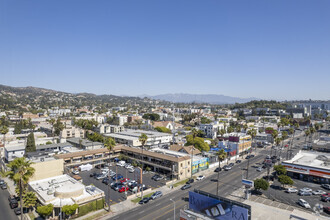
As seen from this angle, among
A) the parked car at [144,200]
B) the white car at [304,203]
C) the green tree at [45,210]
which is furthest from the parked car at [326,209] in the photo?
the green tree at [45,210]

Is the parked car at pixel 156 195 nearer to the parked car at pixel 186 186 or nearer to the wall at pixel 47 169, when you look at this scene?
the parked car at pixel 186 186

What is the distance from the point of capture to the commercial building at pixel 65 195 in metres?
38.6

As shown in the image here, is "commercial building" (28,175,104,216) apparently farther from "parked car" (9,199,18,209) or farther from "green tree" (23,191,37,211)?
"parked car" (9,199,18,209)

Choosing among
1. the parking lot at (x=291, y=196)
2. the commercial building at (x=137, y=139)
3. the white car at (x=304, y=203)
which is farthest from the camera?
the commercial building at (x=137, y=139)

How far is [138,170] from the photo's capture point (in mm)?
48125

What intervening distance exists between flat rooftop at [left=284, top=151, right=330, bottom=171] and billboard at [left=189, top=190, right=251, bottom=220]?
44631 mm

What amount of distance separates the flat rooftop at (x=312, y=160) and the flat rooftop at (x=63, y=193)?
57.0 metres

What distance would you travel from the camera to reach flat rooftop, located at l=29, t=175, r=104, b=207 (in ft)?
128

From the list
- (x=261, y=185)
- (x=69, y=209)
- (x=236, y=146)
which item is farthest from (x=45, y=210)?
(x=236, y=146)

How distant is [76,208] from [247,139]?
8344 cm

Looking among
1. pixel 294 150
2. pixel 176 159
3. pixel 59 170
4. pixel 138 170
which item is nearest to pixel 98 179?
pixel 59 170

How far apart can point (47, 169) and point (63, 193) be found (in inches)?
671

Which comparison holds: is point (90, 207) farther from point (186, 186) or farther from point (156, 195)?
point (186, 186)

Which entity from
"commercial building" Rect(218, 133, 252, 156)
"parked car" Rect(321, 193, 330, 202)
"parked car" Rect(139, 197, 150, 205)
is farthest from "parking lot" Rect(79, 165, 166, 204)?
"commercial building" Rect(218, 133, 252, 156)
